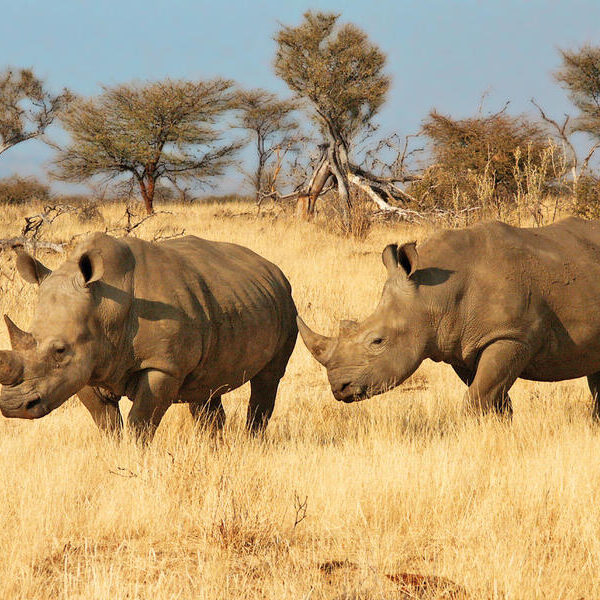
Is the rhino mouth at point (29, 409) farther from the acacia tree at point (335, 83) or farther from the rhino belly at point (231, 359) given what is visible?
the acacia tree at point (335, 83)

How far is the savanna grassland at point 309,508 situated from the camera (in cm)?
349

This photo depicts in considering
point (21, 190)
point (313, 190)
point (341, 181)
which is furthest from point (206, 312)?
point (21, 190)

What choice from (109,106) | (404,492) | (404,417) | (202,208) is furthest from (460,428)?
(109,106)

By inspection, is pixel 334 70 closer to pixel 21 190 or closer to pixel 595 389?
pixel 21 190

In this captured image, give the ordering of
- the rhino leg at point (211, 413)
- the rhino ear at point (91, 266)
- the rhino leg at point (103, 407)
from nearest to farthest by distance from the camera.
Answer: the rhino ear at point (91, 266) → the rhino leg at point (103, 407) → the rhino leg at point (211, 413)

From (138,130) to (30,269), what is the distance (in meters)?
22.3

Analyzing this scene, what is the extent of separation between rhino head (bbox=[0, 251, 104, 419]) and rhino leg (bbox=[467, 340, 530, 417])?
2205 mm

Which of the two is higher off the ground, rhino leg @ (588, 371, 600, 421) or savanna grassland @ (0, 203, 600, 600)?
rhino leg @ (588, 371, 600, 421)

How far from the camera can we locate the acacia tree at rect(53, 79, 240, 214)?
27.0 meters

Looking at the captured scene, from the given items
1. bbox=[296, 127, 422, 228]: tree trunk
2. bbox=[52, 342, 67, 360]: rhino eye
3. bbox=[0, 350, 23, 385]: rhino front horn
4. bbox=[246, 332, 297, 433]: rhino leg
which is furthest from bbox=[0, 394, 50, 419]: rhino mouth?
bbox=[296, 127, 422, 228]: tree trunk

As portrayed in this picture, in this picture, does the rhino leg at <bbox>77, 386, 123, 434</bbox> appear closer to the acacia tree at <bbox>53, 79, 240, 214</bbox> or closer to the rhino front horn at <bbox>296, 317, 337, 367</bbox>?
the rhino front horn at <bbox>296, 317, 337, 367</bbox>

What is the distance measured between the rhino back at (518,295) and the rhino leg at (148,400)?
1626mm

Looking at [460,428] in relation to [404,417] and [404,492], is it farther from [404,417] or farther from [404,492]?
[404,492]

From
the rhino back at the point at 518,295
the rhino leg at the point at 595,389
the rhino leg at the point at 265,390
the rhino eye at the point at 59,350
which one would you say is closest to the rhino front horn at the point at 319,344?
the rhino leg at the point at 265,390
